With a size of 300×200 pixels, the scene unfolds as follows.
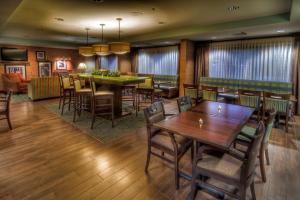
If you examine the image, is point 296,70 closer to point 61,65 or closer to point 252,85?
point 252,85

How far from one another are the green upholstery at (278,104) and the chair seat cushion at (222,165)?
297 cm

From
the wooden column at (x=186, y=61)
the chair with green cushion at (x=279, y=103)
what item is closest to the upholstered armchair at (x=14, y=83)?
the wooden column at (x=186, y=61)

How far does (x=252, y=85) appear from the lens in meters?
5.97

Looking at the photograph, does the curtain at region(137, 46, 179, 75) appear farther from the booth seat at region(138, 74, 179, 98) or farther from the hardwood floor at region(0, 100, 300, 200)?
the hardwood floor at region(0, 100, 300, 200)

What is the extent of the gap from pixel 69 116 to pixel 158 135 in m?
3.41

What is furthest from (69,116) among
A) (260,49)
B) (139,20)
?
(260,49)

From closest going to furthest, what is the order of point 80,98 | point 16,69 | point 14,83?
point 80,98, point 14,83, point 16,69

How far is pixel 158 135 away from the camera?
253cm

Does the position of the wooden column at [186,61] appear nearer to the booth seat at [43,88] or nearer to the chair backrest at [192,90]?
the chair backrest at [192,90]

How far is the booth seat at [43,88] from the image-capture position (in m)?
6.88

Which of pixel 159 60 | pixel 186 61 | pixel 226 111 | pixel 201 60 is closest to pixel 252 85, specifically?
pixel 201 60

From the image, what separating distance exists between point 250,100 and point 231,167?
3.01 metres

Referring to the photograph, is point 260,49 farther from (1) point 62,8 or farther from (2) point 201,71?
(1) point 62,8

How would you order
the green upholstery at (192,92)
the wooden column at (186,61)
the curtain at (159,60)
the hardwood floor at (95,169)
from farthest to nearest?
the curtain at (159,60), the wooden column at (186,61), the green upholstery at (192,92), the hardwood floor at (95,169)
